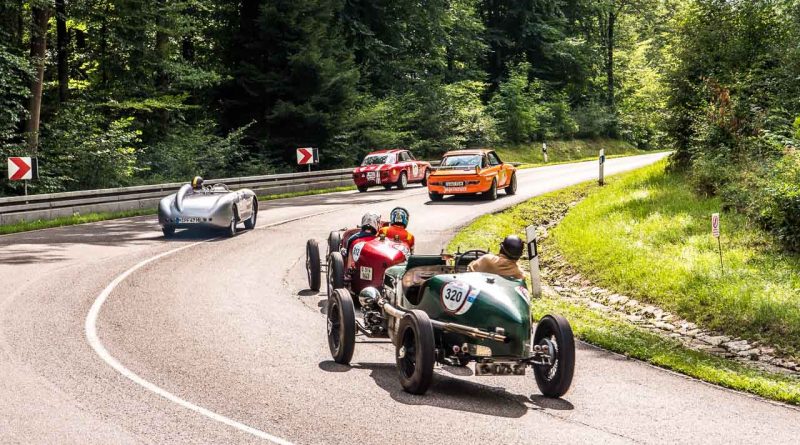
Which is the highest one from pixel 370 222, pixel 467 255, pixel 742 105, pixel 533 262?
pixel 742 105

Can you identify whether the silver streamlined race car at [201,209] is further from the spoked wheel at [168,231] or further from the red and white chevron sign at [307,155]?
the red and white chevron sign at [307,155]

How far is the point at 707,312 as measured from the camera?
12.2m

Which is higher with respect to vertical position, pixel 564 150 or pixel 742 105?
pixel 742 105

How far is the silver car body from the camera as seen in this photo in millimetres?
19016

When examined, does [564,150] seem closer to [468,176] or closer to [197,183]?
[468,176]

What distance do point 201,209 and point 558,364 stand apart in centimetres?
1285

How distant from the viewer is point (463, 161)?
27.5 m

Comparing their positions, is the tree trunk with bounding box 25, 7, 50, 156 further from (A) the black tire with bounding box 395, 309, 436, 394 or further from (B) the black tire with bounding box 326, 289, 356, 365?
(A) the black tire with bounding box 395, 309, 436, 394

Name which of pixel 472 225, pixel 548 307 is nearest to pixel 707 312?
pixel 548 307

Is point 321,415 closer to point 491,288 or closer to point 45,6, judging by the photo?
point 491,288

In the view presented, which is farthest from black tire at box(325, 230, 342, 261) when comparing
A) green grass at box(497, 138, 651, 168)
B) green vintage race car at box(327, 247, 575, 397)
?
green grass at box(497, 138, 651, 168)

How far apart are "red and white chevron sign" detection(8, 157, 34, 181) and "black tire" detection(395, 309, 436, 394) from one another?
57.1 ft

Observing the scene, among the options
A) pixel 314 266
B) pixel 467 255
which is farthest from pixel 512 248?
pixel 314 266

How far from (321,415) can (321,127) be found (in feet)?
98.6
